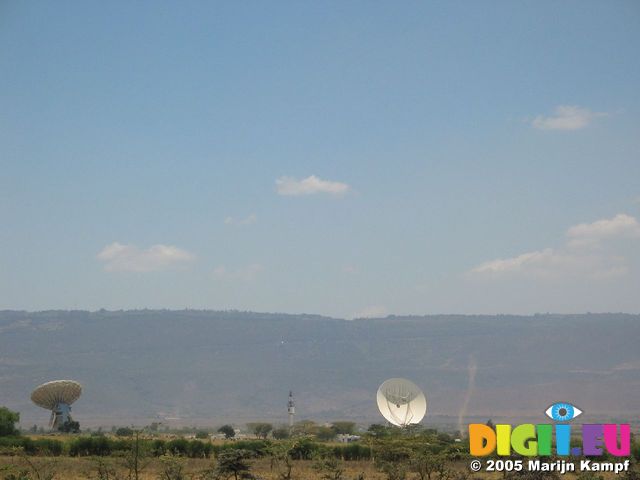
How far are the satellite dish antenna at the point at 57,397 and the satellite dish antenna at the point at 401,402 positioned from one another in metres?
24.7

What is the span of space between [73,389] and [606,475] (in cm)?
4498

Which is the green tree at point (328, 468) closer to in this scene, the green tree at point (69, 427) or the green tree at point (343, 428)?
the green tree at point (69, 427)

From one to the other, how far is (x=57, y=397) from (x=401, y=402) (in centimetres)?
2712

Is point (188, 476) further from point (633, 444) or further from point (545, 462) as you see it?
point (633, 444)

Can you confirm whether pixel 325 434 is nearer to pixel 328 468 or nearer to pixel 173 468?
pixel 328 468

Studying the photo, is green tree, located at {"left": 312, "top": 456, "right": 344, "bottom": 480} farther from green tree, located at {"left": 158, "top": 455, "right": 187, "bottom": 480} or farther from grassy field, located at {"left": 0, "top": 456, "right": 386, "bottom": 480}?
green tree, located at {"left": 158, "top": 455, "right": 187, "bottom": 480}

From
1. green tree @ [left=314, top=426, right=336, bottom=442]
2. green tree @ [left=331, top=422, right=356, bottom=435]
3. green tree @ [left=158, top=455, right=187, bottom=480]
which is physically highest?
green tree @ [left=331, top=422, right=356, bottom=435]

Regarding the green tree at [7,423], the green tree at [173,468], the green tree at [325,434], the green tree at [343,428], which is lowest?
the green tree at [173,468]

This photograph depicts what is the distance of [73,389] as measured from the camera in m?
77.0

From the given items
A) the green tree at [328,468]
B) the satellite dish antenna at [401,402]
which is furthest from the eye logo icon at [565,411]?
the satellite dish antenna at [401,402]

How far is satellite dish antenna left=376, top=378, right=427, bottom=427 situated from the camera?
65312 mm

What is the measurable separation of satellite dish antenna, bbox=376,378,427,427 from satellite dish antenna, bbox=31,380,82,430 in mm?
24749

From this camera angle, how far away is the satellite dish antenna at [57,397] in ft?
248

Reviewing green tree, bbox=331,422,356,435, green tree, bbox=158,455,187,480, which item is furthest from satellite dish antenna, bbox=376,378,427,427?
green tree, bbox=158,455,187,480
